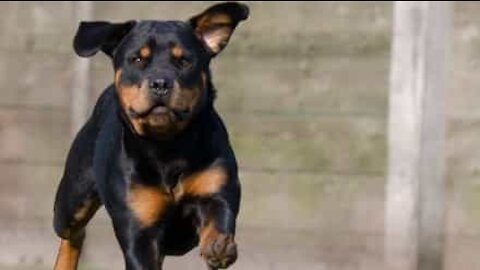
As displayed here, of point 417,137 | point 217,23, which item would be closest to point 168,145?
point 217,23

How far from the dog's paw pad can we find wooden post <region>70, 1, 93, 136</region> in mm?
3231

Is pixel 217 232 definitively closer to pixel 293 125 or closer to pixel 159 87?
pixel 159 87

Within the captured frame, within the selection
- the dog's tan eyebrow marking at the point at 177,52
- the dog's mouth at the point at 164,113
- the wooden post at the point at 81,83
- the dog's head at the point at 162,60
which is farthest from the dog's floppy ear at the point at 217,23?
the wooden post at the point at 81,83

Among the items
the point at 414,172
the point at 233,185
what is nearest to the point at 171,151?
the point at 233,185

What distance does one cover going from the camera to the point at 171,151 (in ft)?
20.8

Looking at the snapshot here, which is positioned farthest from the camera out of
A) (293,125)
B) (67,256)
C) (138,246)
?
(293,125)

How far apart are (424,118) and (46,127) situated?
187 cm

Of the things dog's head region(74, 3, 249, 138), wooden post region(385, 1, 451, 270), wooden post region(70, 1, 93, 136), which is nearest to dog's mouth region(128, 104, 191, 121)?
dog's head region(74, 3, 249, 138)

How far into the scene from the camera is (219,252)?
607 cm

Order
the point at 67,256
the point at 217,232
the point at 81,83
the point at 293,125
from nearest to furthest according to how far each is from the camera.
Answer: the point at 217,232 → the point at 67,256 → the point at 293,125 → the point at 81,83

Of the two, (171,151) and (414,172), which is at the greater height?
(171,151)

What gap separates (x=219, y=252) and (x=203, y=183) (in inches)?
13.0

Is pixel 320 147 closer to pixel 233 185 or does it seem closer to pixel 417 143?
pixel 417 143

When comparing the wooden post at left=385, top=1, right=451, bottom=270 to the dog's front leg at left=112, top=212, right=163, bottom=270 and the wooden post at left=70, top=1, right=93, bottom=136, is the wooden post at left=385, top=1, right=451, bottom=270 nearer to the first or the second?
the wooden post at left=70, top=1, right=93, bottom=136
